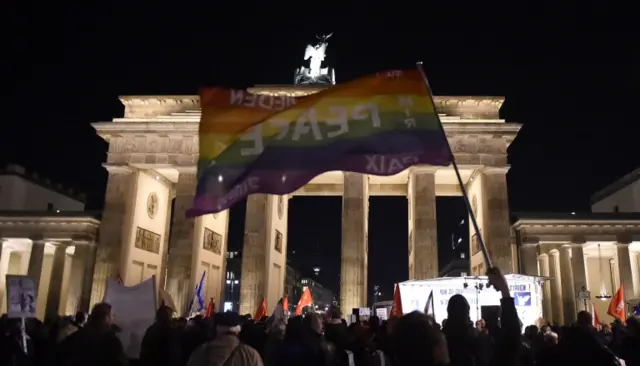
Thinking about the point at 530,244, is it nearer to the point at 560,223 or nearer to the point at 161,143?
the point at 560,223

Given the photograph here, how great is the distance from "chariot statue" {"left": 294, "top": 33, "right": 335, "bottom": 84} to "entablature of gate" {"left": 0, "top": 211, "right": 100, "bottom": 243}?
19.1 meters

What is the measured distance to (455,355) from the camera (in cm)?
480

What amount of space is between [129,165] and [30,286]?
26351 mm

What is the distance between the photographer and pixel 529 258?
120ft

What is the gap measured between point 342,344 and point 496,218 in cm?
2798

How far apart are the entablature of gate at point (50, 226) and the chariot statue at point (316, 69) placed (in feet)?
62.6

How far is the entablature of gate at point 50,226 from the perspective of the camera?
1522 inches

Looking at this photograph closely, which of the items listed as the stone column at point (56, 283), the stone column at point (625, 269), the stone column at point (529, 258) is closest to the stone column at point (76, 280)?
the stone column at point (56, 283)

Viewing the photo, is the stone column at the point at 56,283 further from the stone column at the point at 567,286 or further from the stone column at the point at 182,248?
the stone column at the point at 567,286

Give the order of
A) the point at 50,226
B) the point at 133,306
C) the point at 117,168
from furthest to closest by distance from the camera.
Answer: the point at 50,226
the point at 117,168
the point at 133,306

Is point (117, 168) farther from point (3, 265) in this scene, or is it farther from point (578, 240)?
point (578, 240)

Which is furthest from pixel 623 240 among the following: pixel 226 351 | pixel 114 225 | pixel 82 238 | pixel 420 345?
pixel 82 238

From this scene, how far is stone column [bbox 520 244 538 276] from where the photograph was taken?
119ft

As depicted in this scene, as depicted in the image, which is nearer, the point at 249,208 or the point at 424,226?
the point at 424,226
